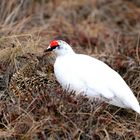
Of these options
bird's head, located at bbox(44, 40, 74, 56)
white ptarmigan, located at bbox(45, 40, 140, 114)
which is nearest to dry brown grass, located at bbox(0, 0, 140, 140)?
white ptarmigan, located at bbox(45, 40, 140, 114)

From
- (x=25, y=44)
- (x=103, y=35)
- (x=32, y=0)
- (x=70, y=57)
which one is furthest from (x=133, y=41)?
(x=70, y=57)

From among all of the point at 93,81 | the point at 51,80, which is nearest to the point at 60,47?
the point at 51,80

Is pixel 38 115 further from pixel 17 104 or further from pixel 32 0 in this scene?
pixel 32 0

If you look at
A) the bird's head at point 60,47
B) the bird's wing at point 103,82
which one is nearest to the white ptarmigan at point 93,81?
the bird's wing at point 103,82

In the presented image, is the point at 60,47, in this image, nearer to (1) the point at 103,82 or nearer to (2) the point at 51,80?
(2) the point at 51,80

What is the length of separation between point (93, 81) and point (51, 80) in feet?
1.80

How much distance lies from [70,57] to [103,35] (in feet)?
7.78

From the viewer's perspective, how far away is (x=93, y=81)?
420 centimetres

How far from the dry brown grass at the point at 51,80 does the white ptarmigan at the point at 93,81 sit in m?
0.09

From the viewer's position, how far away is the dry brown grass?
3.97m

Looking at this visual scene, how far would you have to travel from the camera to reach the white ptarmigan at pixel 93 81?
416 cm

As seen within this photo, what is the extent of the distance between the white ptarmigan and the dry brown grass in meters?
0.09

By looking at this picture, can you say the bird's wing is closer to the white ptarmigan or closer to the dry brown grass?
the white ptarmigan

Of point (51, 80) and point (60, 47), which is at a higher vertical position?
point (60, 47)
